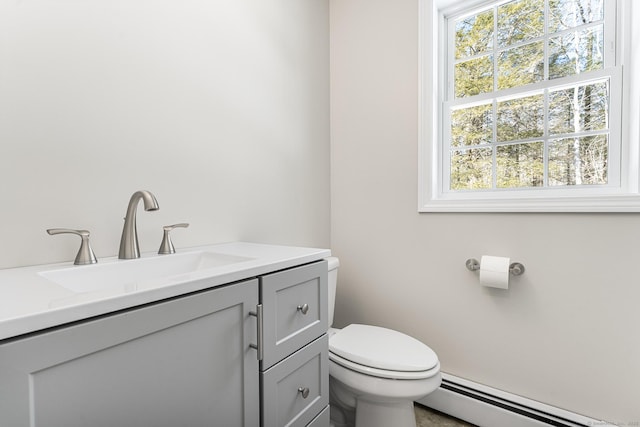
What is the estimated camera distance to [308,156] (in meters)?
1.71

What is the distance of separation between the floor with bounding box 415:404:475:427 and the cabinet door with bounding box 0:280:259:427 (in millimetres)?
1058

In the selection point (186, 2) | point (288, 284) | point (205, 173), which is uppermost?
point (186, 2)

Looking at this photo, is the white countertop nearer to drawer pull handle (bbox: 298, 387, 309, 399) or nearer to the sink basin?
the sink basin

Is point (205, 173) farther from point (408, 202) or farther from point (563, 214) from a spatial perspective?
point (563, 214)

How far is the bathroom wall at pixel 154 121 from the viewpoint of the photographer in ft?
2.63

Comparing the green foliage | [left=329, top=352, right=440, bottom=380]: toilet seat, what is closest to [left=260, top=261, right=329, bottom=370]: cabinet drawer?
[left=329, top=352, right=440, bottom=380]: toilet seat

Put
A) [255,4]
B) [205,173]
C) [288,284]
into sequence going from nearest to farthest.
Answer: [288,284] < [205,173] < [255,4]

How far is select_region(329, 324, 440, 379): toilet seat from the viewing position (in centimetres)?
110

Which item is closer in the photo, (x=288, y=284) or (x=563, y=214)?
(x=288, y=284)

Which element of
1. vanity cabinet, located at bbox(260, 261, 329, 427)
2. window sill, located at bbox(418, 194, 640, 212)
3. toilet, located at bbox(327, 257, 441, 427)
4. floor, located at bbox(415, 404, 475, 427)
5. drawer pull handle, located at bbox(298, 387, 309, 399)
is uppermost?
window sill, located at bbox(418, 194, 640, 212)

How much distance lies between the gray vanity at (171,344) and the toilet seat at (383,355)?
0.21m

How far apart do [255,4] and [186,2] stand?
369 mm

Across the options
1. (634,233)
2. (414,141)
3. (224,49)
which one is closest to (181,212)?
(224,49)

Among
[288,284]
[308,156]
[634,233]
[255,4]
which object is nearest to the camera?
[288,284]
